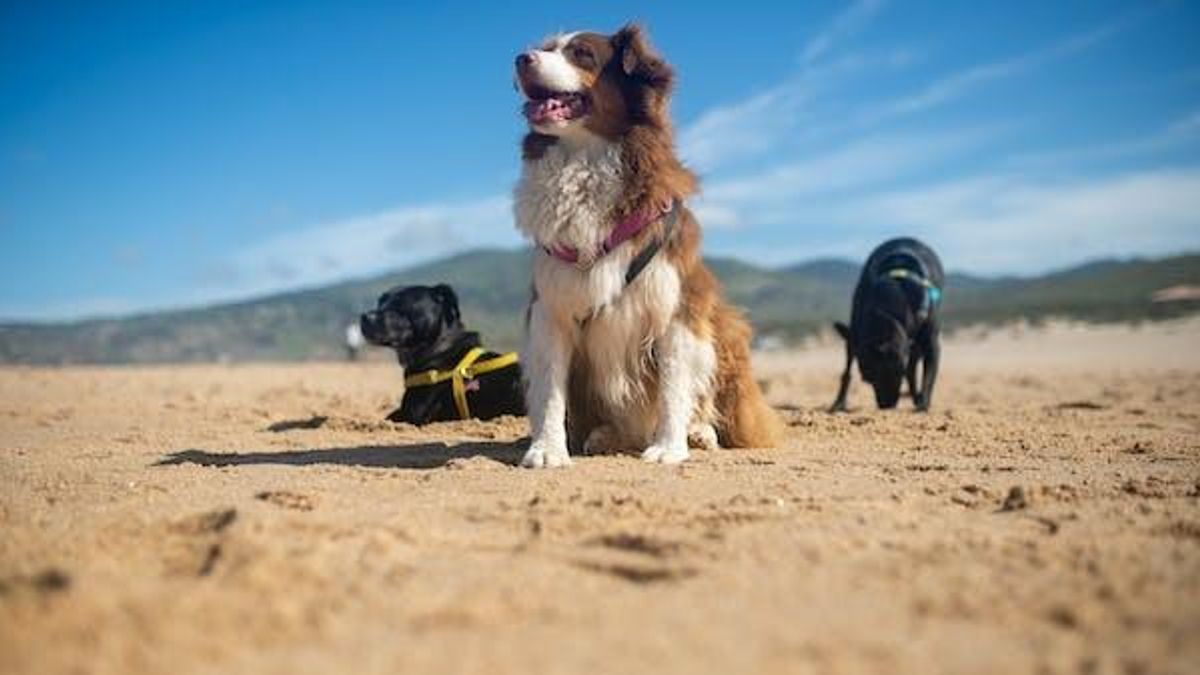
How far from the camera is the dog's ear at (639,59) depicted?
15.5ft

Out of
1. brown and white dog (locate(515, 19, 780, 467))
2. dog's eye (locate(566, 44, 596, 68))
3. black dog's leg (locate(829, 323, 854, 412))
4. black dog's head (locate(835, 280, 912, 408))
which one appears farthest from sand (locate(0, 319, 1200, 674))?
black dog's leg (locate(829, 323, 854, 412))

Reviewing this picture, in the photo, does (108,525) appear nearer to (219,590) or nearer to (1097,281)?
(219,590)

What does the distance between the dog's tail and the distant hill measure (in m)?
7.01

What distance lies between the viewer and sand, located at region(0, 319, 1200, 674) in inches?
76.4

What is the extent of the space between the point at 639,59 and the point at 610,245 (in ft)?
3.17

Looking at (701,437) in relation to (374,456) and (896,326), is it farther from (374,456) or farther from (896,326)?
(896,326)

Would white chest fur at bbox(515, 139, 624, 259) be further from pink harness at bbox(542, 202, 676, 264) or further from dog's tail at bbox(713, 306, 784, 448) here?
dog's tail at bbox(713, 306, 784, 448)

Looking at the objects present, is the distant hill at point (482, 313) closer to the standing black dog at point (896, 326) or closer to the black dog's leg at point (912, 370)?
the standing black dog at point (896, 326)

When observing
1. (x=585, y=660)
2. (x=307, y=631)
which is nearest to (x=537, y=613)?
(x=585, y=660)

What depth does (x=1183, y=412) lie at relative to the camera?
27.0 feet

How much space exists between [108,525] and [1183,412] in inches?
335

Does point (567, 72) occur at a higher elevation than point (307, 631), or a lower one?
higher

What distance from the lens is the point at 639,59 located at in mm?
4723

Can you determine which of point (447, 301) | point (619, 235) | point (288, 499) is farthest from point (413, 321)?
point (288, 499)
